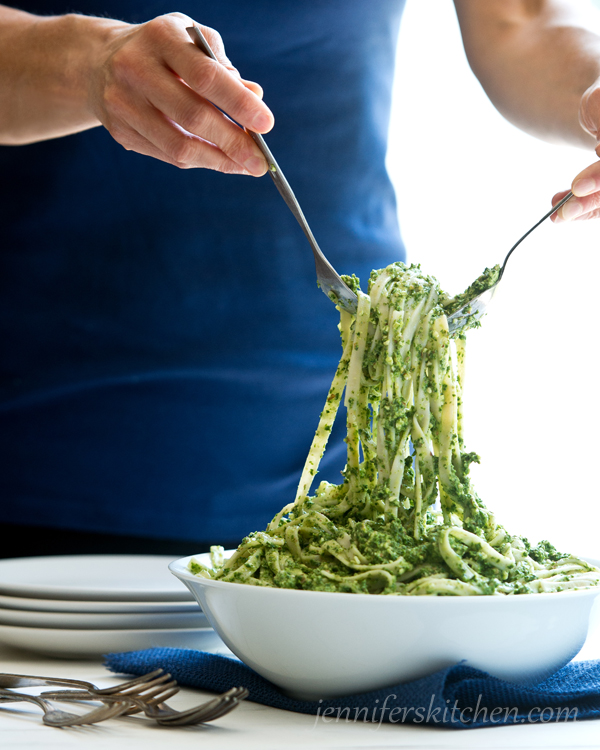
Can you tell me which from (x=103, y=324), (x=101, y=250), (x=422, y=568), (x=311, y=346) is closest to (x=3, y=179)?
(x=101, y=250)

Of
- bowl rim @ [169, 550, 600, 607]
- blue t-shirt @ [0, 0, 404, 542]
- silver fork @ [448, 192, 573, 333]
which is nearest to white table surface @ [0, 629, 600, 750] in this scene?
bowl rim @ [169, 550, 600, 607]

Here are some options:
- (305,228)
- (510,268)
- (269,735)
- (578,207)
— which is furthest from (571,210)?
(510,268)

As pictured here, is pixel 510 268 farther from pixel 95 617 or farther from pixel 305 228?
pixel 95 617

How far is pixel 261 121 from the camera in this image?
1078 millimetres

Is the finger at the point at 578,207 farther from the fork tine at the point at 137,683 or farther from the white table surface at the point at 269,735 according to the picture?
the fork tine at the point at 137,683

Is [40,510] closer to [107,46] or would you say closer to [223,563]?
[223,563]

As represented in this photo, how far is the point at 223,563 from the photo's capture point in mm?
1140

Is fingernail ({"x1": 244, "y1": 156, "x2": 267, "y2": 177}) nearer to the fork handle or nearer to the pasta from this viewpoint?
the fork handle

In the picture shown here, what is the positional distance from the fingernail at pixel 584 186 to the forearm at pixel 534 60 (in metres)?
0.47

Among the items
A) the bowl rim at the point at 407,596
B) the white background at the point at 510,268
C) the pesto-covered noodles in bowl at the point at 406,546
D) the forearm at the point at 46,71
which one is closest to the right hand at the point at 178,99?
the forearm at the point at 46,71

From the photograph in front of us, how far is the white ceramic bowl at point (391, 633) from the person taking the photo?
0.82 meters

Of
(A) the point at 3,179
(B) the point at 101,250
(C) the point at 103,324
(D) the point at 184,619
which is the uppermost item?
(A) the point at 3,179

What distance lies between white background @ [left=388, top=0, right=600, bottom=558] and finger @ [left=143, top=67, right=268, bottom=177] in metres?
2.59

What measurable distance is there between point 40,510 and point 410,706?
1.21 meters
